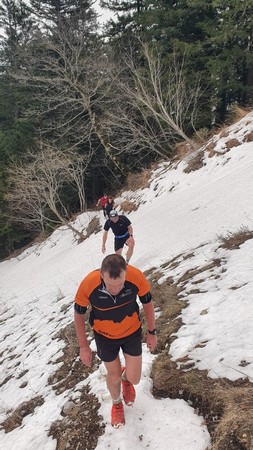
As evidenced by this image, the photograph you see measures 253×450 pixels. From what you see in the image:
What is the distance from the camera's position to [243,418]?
2.80m

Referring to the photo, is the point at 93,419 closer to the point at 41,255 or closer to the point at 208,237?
the point at 208,237

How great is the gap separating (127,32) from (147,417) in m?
25.0

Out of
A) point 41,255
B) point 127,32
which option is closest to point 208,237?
point 41,255

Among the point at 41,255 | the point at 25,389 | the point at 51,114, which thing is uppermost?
the point at 51,114

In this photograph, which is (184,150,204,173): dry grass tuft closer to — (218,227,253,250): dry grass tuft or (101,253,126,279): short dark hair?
(218,227,253,250): dry grass tuft

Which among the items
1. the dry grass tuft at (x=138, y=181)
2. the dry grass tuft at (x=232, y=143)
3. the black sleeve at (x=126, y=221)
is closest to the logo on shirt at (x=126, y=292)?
the black sleeve at (x=126, y=221)

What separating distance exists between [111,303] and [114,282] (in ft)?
1.07

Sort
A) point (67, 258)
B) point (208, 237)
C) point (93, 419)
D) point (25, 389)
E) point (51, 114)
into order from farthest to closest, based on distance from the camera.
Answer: point (51, 114) < point (67, 258) < point (208, 237) < point (25, 389) < point (93, 419)

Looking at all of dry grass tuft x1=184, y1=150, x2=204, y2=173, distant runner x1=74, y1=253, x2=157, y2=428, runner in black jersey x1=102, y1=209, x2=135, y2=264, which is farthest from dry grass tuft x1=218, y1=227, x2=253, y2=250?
dry grass tuft x1=184, y1=150, x2=204, y2=173

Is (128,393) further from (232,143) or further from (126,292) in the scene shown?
(232,143)

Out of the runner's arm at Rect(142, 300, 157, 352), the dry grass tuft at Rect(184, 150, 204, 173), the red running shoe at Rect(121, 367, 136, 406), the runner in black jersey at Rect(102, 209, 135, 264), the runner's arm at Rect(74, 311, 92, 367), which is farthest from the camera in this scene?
the dry grass tuft at Rect(184, 150, 204, 173)

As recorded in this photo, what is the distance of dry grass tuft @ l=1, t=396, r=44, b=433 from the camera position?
4.38m

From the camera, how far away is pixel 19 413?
4539 millimetres

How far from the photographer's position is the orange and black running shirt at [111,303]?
3.13 m
